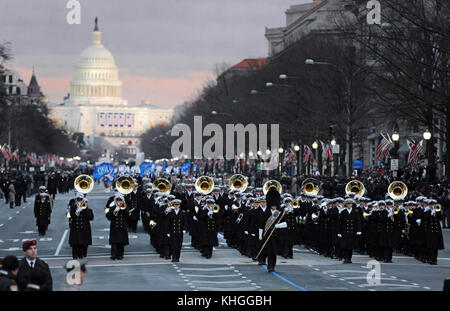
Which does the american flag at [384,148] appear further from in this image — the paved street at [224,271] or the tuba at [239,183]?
the tuba at [239,183]

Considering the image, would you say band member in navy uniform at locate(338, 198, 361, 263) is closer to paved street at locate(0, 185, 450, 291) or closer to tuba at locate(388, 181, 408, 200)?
paved street at locate(0, 185, 450, 291)

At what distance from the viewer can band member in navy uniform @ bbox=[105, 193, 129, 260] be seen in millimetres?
28859

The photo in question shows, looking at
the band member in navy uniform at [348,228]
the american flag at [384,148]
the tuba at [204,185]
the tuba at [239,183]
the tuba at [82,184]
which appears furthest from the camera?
the american flag at [384,148]

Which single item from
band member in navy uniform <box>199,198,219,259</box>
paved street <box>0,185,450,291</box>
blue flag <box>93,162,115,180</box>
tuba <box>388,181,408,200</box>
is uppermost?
blue flag <box>93,162,115,180</box>

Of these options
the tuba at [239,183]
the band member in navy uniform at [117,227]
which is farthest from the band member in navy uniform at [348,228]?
the tuba at [239,183]

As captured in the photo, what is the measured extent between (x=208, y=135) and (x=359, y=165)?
37.2 metres

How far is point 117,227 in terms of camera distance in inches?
1139

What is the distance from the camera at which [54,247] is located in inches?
1331

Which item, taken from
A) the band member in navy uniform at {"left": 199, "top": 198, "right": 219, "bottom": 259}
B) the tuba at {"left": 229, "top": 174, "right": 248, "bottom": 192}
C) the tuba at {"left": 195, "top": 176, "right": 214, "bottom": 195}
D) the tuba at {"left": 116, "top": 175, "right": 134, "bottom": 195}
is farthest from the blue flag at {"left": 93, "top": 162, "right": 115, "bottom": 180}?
the band member in navy uniform at {"left": 199, "top": 198, "right": 219, "bottom": 259}

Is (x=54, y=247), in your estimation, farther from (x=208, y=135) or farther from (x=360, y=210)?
(x=208, y=135)

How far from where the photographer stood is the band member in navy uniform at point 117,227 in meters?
28.9

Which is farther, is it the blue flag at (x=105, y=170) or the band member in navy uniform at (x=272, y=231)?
the blue flag at (x=105, y=170)

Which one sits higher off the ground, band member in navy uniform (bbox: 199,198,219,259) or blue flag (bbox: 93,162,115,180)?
blue flag (bbox: 93,162,115,180)

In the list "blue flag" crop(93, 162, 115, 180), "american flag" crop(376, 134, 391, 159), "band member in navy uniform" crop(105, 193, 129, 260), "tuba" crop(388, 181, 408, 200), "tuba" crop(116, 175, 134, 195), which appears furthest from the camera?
"blue flag" crop(93, 162, 115, 180)
